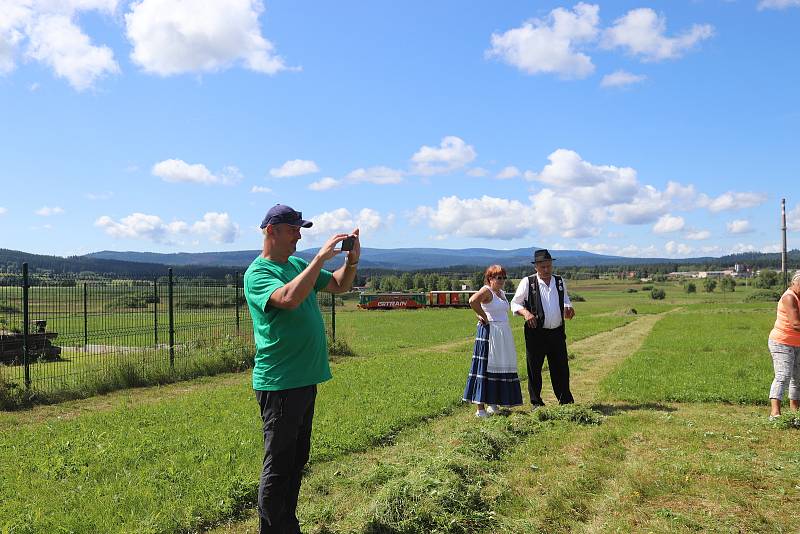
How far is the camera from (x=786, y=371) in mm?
7426

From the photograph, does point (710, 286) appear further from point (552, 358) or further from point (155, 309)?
point (552, 358)

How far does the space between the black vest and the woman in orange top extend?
2747 millimetres

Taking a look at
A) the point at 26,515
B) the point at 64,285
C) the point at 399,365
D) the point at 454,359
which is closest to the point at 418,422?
the point at 26,515

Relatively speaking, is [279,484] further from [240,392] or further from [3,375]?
[3,375]

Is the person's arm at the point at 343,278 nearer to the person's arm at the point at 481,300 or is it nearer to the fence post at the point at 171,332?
the person's arm at the point at 481,300

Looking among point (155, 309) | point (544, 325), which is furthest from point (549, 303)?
point (155, 309)

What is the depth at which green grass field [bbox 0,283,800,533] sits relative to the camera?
14.3ft

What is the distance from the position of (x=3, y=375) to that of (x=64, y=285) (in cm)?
289

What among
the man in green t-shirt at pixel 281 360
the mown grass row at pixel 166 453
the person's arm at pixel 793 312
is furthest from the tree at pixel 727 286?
the man in green t-shirt at pixel 281 360

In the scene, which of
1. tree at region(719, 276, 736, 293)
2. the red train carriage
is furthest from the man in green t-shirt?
tree at region(719, 276, 736, 293)

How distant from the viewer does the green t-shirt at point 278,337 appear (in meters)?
3.72

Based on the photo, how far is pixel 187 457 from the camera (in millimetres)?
5875

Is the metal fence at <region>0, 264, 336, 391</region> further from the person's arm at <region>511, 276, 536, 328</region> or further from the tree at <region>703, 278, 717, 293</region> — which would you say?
the tree at <region>703, 278, 717, 293</region>

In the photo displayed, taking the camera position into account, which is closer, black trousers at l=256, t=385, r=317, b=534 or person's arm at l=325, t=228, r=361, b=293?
black trousers at l=256, t=385, r=317, b=534
